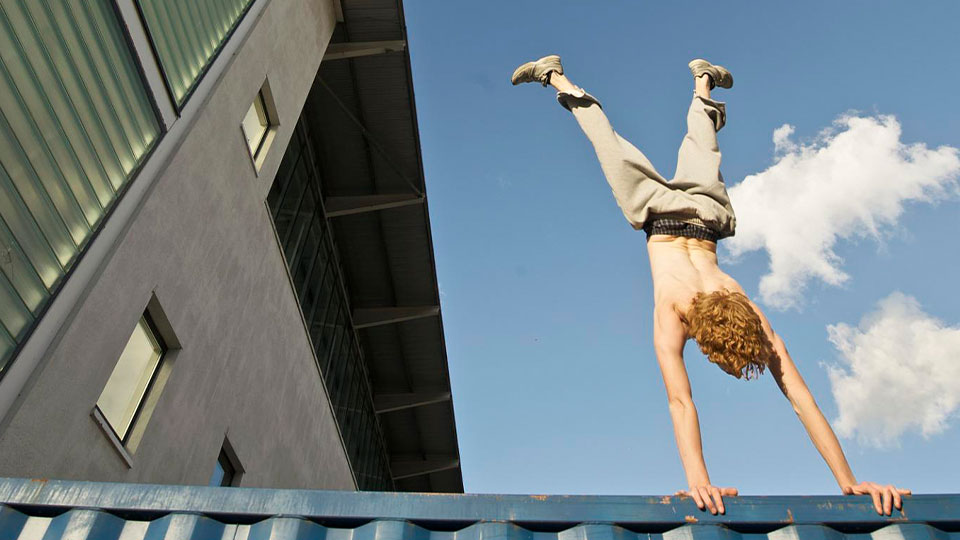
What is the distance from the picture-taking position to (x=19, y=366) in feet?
16.8

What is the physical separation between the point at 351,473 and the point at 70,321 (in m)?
12.0

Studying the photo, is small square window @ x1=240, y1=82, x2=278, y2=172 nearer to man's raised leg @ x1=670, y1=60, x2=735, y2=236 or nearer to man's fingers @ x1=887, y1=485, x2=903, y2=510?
man's raised leg @ x1=670, y1=60, x2=735, y2=236

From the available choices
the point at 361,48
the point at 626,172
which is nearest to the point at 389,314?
the point at 361,48

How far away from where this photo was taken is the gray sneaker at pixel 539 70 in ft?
20.0

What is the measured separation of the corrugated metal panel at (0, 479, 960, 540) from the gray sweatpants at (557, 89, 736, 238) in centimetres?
234

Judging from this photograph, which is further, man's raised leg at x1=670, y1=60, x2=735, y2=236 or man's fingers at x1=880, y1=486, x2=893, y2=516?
man's raised leg at x1=670, y1=60, x2=735, y2=236

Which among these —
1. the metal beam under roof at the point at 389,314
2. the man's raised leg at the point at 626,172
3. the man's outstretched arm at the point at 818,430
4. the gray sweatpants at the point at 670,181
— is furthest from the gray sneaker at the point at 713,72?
the metal beam under roof at the point at 389,314

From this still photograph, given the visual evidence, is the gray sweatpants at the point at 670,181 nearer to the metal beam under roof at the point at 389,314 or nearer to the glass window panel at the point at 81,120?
the glass window panel at the point at 81,120

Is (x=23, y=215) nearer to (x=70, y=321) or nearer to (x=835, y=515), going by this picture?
(x=70, y=321)

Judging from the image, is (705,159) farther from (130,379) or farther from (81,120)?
(130,379)

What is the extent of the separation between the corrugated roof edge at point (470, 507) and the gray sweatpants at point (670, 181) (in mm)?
2333

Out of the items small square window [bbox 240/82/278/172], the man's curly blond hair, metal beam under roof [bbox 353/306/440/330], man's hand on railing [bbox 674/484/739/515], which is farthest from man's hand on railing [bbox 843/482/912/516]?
metal beam under roof [bbox 353/306/440/330]

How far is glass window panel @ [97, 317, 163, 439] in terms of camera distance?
6.85 metres

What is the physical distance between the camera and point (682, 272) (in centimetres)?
449
